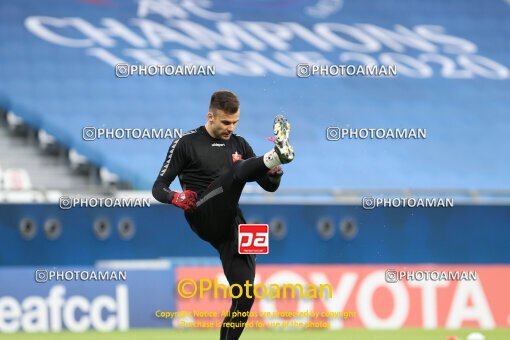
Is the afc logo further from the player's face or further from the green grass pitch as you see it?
the green grass pitch

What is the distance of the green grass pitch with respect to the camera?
12.6 meters

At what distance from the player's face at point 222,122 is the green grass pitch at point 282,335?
4312mm

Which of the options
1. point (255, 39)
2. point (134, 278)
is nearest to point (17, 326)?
point (134, 278)

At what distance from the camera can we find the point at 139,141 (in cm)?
1878

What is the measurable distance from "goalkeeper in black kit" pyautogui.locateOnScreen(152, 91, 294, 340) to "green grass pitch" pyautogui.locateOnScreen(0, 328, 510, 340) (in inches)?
153

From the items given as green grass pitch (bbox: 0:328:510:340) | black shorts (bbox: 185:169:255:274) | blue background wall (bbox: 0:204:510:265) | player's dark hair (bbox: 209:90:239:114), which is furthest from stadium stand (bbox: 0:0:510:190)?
player's dark hair (bbox: 209:90:239:114)

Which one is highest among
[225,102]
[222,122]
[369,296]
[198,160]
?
[225,102]

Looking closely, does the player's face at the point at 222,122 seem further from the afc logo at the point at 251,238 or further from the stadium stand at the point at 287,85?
the stadium stand at the point at 287,85

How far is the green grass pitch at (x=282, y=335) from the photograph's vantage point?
12.6 metres

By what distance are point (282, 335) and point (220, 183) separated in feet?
17.2

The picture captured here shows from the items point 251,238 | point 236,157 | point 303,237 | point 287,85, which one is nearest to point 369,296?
point 303,237

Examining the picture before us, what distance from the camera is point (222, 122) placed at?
27.6 feet

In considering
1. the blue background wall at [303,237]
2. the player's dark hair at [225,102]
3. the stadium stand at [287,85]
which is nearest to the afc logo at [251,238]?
the player's dark hair at [225,102]

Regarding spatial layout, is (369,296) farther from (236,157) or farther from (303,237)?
(236,157)
